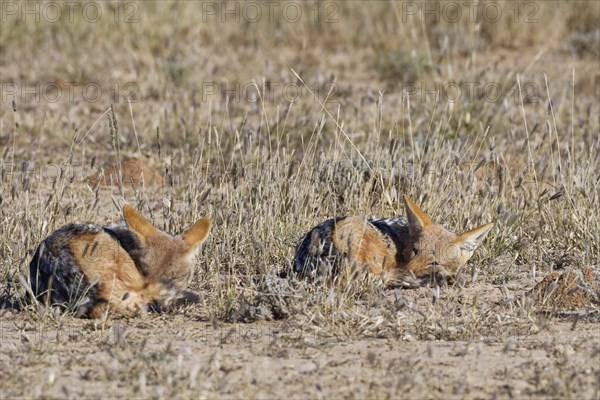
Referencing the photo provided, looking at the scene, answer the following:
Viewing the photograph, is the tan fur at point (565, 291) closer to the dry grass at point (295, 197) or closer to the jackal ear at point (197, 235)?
the dry grass at point (295, 197)

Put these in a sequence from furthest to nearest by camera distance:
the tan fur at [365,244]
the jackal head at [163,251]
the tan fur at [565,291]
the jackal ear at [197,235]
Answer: the tan fur at [365,244]
the tan fur at [565,291]
the jackal ear at [197,235]
the jackal head at [163,251]

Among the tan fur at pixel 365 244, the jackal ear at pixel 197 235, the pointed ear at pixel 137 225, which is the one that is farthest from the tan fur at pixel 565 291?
the pointed ear at pixel 137 225

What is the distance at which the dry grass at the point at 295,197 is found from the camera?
16.1 ft

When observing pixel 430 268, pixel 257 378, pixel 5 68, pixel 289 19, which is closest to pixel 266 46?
pixel 289 19

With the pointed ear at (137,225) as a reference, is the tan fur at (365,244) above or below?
below

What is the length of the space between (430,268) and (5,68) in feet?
26.3

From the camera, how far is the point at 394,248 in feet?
21.0

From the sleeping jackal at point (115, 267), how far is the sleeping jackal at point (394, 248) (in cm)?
81

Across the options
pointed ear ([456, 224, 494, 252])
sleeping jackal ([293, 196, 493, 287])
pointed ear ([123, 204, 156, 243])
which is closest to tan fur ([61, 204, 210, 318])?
pointed ear ([123, 204, 156, 243])

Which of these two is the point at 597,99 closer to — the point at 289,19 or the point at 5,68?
the point at 289,19

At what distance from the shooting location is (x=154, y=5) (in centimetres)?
1395

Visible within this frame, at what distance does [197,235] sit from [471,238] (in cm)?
176

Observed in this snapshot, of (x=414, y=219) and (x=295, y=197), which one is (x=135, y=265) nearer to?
(x=414, y=219)

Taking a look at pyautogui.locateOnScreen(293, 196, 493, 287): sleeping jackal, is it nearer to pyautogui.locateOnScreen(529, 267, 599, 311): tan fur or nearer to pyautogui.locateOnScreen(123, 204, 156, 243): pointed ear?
pyautogui.locateOnScreen(529, 267, 599, 311): tan fur
